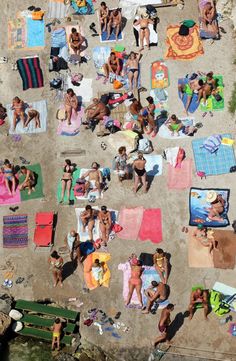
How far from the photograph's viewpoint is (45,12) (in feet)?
77.4

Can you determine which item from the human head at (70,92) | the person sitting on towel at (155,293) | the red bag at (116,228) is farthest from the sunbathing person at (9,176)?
the person sitting on towel at (155,293)

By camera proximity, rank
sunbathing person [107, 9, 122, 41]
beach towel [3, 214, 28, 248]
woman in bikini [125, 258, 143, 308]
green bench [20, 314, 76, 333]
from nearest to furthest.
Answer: woman in bikini [125, 258, 143, 308], green bench [20, 314, 76, 333], beach towel [3, 214, 28, 248], sunbathing person [107, 9, 122, 41]

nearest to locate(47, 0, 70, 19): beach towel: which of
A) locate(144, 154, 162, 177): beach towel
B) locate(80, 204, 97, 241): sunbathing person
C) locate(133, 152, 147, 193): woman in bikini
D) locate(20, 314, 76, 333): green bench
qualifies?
locate(144, 154, 162, 177): beach towel

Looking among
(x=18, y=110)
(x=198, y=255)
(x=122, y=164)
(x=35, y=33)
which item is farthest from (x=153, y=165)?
(x=35, y=33)

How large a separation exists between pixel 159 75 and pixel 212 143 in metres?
3.72

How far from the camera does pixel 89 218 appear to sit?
1886 centimetres

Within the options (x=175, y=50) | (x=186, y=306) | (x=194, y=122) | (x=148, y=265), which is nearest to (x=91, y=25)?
Answer: (x=175, y=50)

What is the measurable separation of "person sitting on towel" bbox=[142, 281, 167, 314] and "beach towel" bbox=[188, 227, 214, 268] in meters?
1.38

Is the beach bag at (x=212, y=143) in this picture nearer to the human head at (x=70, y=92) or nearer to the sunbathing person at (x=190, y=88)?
the sunbathing person at (x=190, y=88)

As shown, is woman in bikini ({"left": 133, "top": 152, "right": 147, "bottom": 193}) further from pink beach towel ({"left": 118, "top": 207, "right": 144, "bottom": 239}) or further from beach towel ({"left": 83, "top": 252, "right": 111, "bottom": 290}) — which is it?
beach towel ({"left": 83, "top": 252, "right": 111, "bottom": 290})

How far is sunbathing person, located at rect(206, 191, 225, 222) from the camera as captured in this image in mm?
18484

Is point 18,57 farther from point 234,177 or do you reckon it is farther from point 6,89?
point 234,177

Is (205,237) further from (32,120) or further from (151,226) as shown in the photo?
(32,120)

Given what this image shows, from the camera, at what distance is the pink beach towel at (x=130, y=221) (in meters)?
18.7
